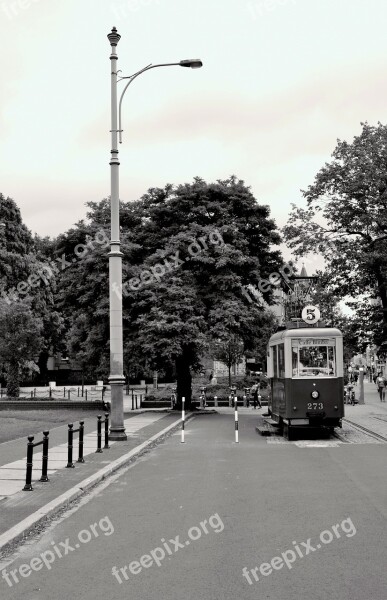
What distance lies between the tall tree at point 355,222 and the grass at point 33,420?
536 inches

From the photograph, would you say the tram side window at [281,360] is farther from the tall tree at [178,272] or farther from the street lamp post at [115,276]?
the tall tree at [178,272]

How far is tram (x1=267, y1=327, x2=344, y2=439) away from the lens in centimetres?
1959

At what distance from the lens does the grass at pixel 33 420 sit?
Answer: 21.8m

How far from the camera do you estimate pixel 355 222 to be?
118ft

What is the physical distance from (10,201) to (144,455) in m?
44.8

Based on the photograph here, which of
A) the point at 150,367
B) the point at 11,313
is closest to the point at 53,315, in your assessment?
the point at 11,313

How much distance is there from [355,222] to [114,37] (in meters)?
19.1

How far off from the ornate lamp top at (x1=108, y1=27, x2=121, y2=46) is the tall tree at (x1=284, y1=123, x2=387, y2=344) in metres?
17.2

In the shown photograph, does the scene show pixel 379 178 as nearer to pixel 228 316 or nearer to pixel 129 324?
pixel 228 316

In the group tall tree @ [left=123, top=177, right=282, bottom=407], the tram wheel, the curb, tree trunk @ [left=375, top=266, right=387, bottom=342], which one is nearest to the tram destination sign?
the tram wheel

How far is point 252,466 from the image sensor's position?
46.5ft

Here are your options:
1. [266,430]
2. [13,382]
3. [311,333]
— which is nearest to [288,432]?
[266,430]

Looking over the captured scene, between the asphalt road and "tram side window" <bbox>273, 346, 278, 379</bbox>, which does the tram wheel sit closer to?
"tram side window" <bbox>273, 346, 278, 379</bbox>

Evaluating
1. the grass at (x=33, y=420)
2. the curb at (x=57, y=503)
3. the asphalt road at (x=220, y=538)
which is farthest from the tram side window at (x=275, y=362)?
the asphalt road at (x=220, y=538)
